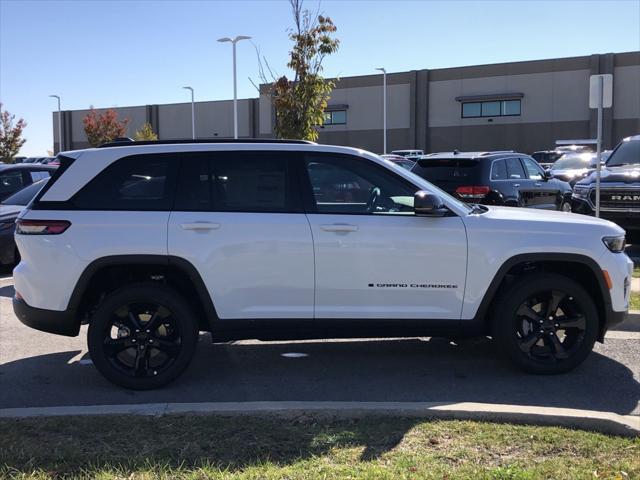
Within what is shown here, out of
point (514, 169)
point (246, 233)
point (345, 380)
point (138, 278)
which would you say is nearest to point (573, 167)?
point (514, 169)

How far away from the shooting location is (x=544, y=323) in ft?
17.6

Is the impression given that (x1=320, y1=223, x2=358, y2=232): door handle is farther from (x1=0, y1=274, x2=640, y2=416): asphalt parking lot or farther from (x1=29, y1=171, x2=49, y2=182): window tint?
(x1=29, y1=171, x2=49, y2=182): window tint

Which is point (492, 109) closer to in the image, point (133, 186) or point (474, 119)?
point (474, 119)

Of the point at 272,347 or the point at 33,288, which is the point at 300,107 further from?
the point at 33,288

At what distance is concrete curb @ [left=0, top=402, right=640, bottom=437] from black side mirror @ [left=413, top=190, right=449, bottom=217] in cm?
142

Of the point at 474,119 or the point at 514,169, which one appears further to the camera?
the point at 474,119

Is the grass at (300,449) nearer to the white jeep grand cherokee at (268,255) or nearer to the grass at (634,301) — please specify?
the white jeep grand cherokee at (268,255)

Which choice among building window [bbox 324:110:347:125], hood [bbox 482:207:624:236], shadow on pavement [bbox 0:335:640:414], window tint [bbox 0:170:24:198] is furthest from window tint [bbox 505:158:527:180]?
building window [bbox 324:110:347:125]

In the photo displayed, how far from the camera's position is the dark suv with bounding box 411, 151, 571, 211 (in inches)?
431

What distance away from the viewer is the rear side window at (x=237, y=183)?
16.7ft

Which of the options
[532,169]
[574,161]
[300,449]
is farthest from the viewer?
[574,161]

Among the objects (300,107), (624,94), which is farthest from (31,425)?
(624,94)

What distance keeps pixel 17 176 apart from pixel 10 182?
176 millimetres

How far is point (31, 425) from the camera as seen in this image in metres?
4.21
